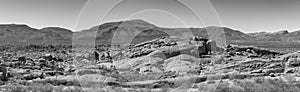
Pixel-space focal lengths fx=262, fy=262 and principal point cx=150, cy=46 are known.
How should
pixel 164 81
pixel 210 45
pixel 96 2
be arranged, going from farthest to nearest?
pixel 210 45 < pixel 164 81 < pixel 96 2

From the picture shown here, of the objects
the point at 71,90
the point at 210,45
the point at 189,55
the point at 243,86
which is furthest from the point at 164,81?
the point at 210,45

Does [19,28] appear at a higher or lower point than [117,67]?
higher

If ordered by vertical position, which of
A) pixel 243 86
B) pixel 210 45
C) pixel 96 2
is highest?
pixel 96 2

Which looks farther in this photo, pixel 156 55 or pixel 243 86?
pixel 156 55

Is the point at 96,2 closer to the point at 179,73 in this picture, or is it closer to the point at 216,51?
the point at 179,73

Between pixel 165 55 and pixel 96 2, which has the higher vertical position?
pixel 96 2

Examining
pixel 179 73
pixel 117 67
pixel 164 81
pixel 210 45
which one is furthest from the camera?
pixel 210 45

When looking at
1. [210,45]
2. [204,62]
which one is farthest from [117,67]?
[210,45]

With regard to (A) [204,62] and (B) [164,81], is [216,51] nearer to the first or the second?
(A) [204,62]

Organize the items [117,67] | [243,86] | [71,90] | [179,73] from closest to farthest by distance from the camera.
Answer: [71,90] → [243,86] → [179,73] → [117,67]
